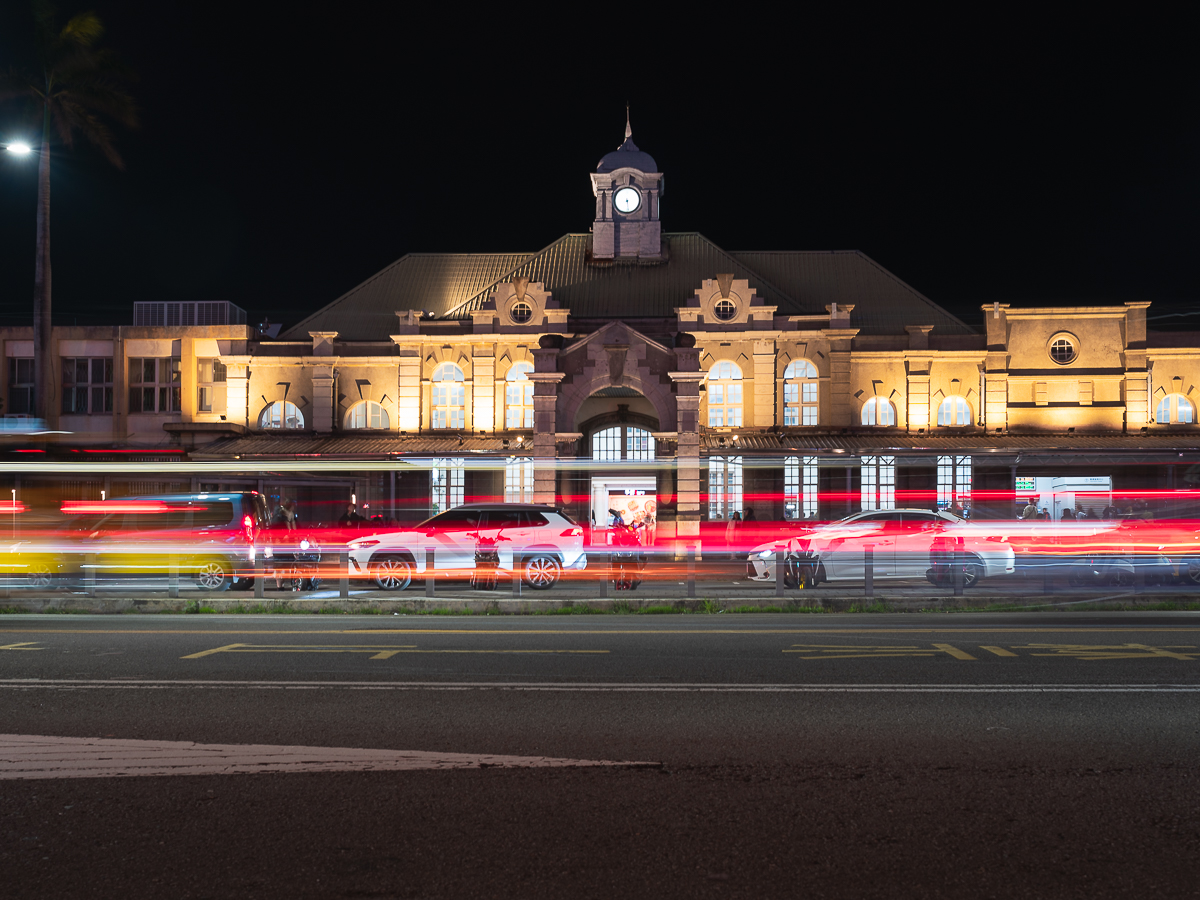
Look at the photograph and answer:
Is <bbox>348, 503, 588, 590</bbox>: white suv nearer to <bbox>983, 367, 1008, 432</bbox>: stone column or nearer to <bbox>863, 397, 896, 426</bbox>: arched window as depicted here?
<bbox>863, 397, 896, 426</bbox>: arched window

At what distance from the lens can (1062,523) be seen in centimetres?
2344

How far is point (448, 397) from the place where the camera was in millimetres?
41344

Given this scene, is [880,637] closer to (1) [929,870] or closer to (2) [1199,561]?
(1) [929,870]

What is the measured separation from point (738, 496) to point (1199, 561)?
Result: 20047mm

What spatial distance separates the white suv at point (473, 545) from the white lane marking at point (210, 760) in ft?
41.9

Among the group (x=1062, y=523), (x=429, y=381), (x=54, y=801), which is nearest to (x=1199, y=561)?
(x=1062, y=523)

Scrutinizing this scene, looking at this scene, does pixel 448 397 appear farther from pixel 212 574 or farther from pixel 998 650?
pixel 998 650

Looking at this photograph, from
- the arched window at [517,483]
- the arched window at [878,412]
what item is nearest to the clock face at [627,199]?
the arched window at [878,412]

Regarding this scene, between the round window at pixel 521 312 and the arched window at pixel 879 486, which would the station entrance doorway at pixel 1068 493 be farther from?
the round window at pixel 521 312

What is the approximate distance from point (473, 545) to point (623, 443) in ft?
68.4

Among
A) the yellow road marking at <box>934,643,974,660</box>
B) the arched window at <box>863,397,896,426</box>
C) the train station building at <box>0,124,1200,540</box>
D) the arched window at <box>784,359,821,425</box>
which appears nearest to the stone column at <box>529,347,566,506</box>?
the train station building at <box>0,124,1200,540</box>

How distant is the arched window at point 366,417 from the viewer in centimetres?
4219

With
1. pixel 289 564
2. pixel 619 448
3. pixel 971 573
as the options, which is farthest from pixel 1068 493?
pixel 289 564

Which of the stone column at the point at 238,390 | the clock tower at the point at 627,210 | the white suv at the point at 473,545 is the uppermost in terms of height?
the clock tower at the point at 627,210
